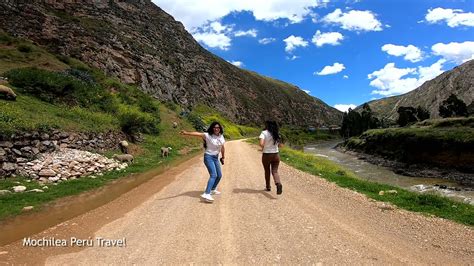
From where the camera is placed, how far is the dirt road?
6168 mm

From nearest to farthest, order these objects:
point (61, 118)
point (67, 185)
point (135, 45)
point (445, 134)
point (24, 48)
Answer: point (67, 185) < point (61, 118) < point (24, 48) < point (445, 134) < point (135, 45)

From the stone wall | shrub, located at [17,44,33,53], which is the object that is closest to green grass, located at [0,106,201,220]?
the stone wall

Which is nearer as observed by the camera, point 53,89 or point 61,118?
point 61,118

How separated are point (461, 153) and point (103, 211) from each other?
47.7 meters

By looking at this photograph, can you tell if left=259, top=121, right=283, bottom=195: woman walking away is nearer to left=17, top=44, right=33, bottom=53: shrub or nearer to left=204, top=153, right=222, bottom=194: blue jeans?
left=204, top=153, right=222, bottom=194: blue jeans

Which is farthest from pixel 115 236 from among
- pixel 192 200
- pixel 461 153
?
pixel 461 153

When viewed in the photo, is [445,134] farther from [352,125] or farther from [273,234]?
[352,125]

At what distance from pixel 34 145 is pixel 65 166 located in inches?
63.1

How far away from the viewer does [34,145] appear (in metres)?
15.2

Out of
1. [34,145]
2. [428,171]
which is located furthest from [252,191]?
[428,171]

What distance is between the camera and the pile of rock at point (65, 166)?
547 inches

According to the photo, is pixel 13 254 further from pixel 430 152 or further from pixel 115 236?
pixel 430 152

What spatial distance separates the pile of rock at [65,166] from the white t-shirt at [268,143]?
28.2 feet

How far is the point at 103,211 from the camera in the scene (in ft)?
32.4
